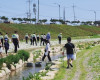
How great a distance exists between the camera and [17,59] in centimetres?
1998

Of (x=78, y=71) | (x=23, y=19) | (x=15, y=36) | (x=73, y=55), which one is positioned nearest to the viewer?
(x=78, y=71)

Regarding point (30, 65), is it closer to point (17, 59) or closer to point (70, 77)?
point (17, 59)

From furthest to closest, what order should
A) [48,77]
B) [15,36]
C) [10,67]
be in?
1. [15,36]
2. [10,67]
3. [48,77]

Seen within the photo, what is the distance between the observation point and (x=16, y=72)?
17922 millimetres

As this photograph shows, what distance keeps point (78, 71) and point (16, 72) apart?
4038mm

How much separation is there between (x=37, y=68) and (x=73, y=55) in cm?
359

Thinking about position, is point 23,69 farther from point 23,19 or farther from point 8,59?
point 23,19

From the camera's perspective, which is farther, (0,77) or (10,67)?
(10,67)

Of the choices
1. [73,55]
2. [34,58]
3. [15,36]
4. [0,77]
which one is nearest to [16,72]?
[0,77]

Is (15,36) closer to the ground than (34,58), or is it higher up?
higher up

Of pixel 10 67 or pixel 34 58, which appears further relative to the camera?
pixel 34 58

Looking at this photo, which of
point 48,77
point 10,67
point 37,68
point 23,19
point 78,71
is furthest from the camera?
point 23,19

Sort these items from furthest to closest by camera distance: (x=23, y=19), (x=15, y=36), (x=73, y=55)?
(x=23, y=19), (x=15, y=36), (x=73, y=55)

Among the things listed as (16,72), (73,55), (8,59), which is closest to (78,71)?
(73,55)
